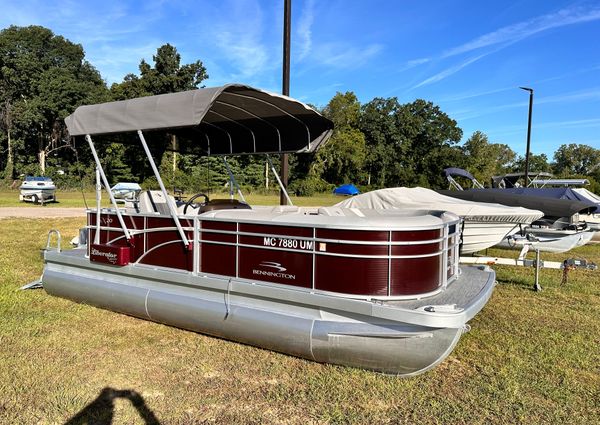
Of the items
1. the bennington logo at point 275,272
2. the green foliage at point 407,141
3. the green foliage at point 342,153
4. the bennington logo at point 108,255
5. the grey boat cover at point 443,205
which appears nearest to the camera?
the bennington logo at point 275,272

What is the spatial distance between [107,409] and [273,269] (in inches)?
70.8

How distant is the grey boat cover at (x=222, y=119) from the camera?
472 centimetres

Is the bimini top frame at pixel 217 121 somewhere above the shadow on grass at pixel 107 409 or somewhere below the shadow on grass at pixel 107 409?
above

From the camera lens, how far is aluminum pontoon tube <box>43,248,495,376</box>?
12.5 ft

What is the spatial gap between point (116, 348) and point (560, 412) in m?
3.85

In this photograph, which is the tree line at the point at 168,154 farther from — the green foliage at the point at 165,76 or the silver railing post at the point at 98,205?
the silver railing post at the point at 98,205

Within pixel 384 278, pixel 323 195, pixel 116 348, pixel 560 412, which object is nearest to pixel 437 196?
pixel 384 278

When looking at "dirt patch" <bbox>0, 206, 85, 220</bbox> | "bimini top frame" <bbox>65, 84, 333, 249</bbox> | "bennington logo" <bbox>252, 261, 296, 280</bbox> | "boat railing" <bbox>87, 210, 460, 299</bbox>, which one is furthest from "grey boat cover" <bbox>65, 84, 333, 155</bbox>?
"dirt patch" <bbox>0, 206, 85, 220</bbox>

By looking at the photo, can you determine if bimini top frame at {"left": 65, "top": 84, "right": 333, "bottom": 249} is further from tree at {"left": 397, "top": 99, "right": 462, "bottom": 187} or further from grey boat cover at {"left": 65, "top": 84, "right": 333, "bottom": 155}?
tree at {"left": 397, "top": 99, "right": 462, "bottom": 187}

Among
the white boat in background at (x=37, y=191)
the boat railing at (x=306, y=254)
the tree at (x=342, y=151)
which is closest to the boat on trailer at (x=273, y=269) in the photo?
the boat railing at (x=306, y=254)

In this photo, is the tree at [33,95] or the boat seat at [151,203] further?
the tree at [33,95]

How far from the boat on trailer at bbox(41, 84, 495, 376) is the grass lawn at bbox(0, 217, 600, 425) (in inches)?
9.8

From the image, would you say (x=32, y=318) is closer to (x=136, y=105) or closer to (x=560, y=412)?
(x=136, y=105)

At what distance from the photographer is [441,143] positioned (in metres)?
60.8
